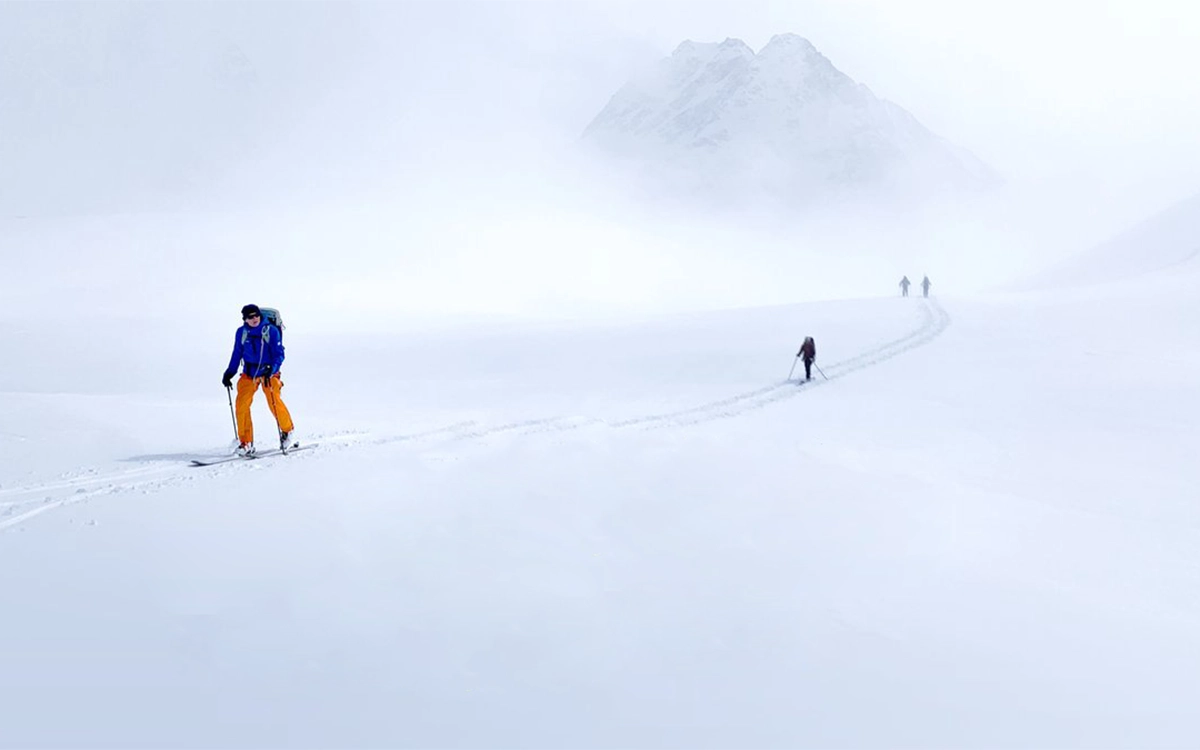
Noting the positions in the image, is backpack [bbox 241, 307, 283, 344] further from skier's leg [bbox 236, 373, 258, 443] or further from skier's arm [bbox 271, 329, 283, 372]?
skier's leg [bbox 236, 373, 258, 443]

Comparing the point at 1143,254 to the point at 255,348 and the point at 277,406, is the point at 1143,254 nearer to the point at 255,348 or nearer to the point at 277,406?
the point at 277,406

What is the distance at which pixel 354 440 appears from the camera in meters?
11.3

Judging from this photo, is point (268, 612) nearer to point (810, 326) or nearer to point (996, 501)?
point (996, 501)

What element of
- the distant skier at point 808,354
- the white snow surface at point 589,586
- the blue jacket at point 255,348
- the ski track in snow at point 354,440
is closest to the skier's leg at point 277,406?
the blue jacket at point 255,348

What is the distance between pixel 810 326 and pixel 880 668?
89.7ft

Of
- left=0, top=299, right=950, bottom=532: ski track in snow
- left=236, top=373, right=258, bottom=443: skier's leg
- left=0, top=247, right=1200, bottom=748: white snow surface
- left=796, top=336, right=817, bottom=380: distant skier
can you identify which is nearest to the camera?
left=0, top=247, right=1200, bottom=748: white snow surface

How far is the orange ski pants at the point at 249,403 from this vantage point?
10.4 metres

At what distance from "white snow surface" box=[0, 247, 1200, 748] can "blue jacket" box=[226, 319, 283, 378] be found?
1.50 metres

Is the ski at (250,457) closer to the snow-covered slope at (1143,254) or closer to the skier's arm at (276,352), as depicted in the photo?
the skier's arm at (276,352)

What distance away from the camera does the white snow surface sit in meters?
4.11

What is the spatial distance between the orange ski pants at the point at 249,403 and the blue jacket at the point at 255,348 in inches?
5.8

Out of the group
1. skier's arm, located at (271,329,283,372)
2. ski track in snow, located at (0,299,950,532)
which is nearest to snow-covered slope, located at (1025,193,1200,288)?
ski track in snow, located at (0,299,950,532)

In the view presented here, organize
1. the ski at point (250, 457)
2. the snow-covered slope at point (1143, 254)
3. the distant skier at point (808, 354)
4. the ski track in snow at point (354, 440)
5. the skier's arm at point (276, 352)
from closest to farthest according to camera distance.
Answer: the ski track in snow at point (354, 440), the ski at point (250, 457), the skier's arm at point (276, 352), the distant skier at point (808, 354), the snow-covered slope at point (1143, 254)

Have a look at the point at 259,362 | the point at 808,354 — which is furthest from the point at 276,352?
the point at 808,354
